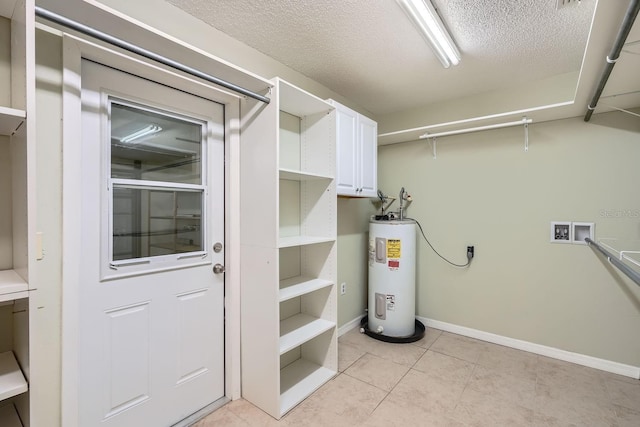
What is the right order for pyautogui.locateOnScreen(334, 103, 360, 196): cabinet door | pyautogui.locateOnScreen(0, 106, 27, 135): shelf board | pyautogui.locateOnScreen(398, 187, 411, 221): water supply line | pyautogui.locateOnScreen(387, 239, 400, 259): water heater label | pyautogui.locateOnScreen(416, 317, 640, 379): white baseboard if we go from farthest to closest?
pyautogui.locateOnScreen(398, 187, 411, 221): water supply line
pyautogui.locateOnScreen(387, 239, 400, 259): water heater label
pyautogui.locateOnScreen(334, 103, 360, 196): cabinet door
pyautogui.locateOnScreen(416, 317, 640, 379): white baseboard
pyautogui.locateOnScreen(0, 106, 27, 135): shelf board

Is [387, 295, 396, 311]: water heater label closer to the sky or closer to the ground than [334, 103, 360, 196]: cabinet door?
closer to the ground

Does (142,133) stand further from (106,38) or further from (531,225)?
(531,225)

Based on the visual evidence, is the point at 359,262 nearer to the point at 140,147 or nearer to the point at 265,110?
the point at 265,110

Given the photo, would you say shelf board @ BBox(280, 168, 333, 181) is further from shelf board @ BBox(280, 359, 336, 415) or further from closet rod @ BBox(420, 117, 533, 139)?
shelf board @ BBox(280, 359, 336, 415)

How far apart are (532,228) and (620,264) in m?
1.04

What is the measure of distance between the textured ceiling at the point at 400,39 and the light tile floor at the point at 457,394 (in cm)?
251

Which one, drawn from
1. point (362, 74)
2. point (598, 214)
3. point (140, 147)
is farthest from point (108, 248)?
point (598, 214)

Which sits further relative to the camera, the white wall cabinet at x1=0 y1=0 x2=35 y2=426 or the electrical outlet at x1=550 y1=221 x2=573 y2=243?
the electrical outlet at x1=550 y1=221 x2=573 y2=243

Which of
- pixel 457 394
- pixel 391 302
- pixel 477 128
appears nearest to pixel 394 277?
pixel 391 302

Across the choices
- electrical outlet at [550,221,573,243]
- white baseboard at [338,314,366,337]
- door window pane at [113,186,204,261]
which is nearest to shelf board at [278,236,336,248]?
door window pane at [113,186,204,261]

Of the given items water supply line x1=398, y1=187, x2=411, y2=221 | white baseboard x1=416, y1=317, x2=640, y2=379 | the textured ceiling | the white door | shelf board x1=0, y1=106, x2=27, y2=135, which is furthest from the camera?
water supply line x1=398, y1=187, x2=411, y2=221

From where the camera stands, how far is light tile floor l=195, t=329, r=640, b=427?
1.89 m

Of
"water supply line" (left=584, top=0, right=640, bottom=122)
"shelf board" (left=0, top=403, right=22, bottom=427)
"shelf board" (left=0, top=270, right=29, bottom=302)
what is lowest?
"shelf board" (left=0, top=403, right=22, bottom=427)

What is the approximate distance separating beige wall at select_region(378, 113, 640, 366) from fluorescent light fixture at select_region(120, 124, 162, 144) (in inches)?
102
